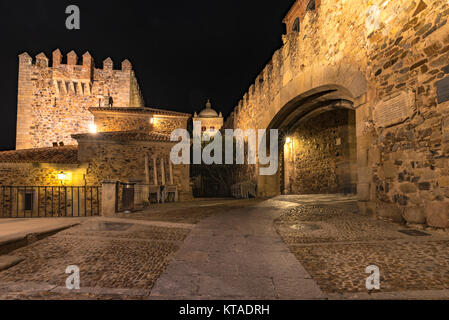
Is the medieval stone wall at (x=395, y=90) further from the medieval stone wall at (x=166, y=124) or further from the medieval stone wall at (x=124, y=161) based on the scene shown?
the medieval stone wall at (x=166, y=124)

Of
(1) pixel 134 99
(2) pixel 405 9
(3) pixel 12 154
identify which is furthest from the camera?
(1) pixel 134 99

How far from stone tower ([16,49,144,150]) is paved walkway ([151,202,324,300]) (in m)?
25.1

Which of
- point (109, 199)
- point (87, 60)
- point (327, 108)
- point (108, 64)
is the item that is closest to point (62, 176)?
point (109, 199)

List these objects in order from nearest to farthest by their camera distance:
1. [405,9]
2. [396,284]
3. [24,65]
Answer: [396,284] < [405,9] < [24,65]

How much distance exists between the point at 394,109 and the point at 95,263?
196 inches

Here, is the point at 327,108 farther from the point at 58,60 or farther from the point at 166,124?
the point at 58,60

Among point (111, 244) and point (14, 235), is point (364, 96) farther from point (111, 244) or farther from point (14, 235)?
point (14, 235)

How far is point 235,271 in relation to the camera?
233cm

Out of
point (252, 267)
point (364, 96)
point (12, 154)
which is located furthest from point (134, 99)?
point (252, 267)

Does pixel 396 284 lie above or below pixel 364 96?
below

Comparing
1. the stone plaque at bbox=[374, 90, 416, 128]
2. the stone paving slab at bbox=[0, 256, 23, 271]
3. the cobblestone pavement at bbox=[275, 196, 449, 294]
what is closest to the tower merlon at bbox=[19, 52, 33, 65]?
the stone paving slab at bbox=[0, 256, 23, 271]

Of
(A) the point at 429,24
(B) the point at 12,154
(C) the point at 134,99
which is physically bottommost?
(B) the point at 12,154

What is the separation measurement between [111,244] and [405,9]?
228 inches

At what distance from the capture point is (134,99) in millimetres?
28547
